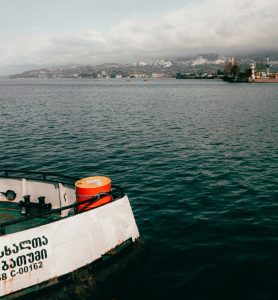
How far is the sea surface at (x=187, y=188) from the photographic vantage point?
10844 millimetres

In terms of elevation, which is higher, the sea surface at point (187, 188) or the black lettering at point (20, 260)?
the black lettering at point (20, 260)

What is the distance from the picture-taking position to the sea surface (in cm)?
1084

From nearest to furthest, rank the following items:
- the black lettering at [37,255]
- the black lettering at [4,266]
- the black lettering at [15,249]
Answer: the black lettering at [4,266] → the black lettering at [15,249] → the black lettering at [37,255]

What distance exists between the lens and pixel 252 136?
3756cm

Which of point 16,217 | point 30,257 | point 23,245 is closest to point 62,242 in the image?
point 30,257

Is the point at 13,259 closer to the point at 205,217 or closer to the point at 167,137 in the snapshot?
the point at 205,217

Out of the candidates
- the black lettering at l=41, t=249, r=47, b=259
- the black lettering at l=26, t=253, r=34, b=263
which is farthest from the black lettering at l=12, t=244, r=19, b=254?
the black lettering at l=41, t=249, r=47, b=259

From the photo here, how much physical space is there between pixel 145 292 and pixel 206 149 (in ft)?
73.4

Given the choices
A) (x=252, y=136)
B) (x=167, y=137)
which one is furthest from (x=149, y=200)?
(x=252, y=136)

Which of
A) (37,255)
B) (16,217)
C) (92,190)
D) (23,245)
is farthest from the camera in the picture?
(16,217)

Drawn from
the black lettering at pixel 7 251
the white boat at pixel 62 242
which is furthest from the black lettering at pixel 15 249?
the black lettering at pixel 7 251

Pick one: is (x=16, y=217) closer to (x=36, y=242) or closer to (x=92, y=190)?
(x=92, y=190)

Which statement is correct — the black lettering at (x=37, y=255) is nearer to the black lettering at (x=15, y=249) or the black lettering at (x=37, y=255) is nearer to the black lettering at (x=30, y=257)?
the black lettering at (x=30, y=257)

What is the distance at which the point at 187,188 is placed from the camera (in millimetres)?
19953
